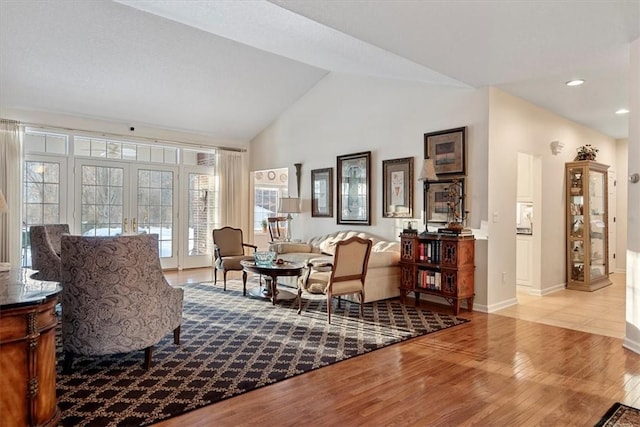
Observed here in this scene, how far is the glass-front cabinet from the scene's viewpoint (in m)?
6.64

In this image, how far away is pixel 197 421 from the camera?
95.4 inches

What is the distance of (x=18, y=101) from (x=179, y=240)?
360 centimetres

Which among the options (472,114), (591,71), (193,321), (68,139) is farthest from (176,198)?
(591,71)

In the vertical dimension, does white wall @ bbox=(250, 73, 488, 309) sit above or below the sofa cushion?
above

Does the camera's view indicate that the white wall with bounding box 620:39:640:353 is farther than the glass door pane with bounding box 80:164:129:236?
No

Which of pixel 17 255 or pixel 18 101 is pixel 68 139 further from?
pixel 17 255

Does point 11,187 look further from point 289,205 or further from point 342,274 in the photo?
point 342,274

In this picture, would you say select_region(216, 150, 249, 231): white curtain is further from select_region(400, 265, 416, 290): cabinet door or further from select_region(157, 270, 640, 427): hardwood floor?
select_region(157, 270, 640, 427): hardwood floor

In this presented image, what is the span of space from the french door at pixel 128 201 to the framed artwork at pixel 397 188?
4.50m

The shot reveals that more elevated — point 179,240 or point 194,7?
point 194,7

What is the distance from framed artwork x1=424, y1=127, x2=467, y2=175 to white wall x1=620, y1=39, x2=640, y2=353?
1887 mm

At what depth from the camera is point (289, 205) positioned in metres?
7.82

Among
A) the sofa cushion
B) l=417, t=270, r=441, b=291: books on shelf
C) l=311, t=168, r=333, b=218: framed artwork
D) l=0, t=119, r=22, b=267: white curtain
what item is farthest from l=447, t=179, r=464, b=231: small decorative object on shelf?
l=0, t=119, r=22, b=267: white curtain

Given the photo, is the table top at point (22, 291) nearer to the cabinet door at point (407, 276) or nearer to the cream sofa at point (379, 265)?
the cream sofa at point (379, 265)
